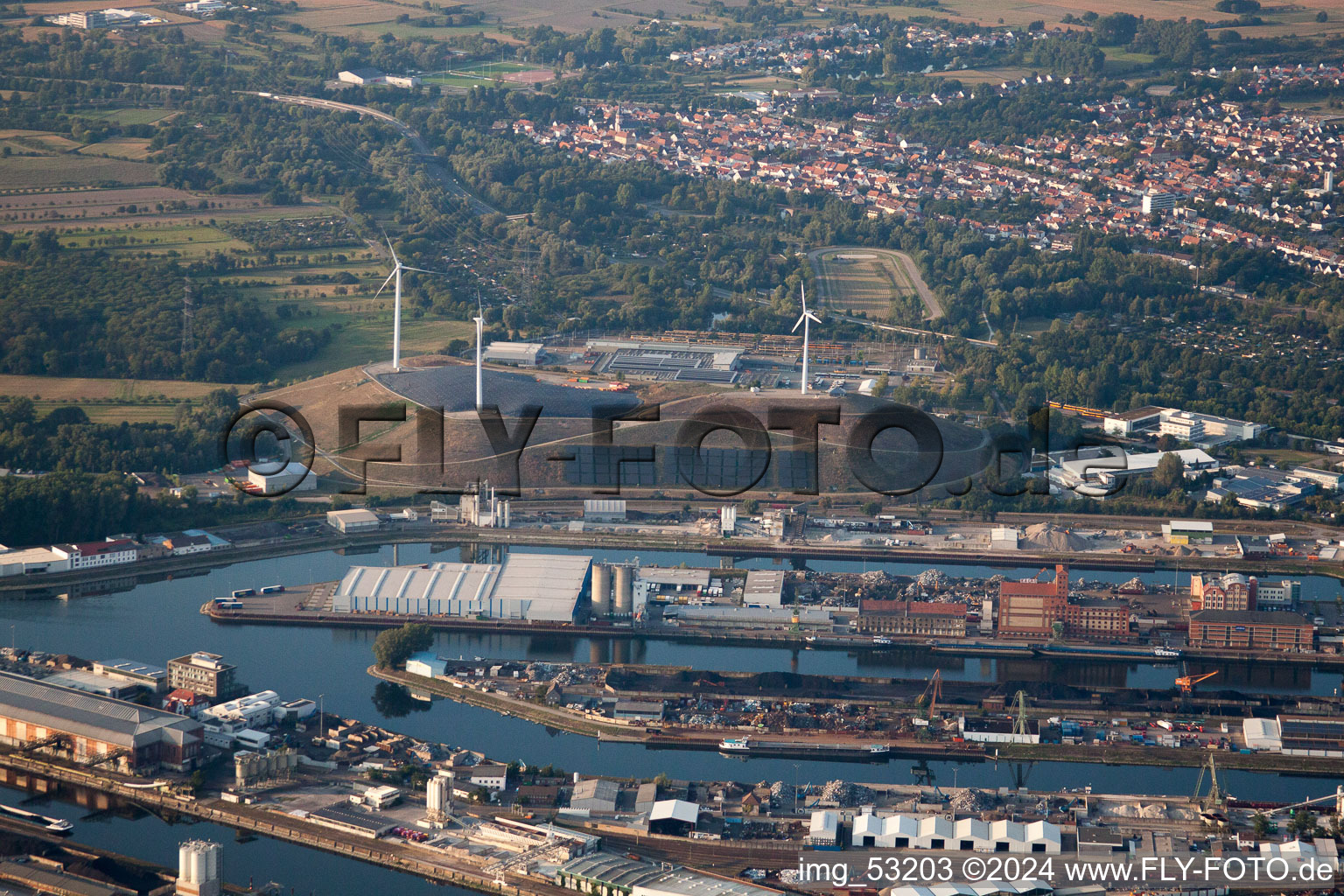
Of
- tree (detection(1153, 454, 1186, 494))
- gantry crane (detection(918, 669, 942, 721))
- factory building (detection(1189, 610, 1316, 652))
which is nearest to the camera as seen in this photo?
gantry crane (detection(918, 669, 942, 721))

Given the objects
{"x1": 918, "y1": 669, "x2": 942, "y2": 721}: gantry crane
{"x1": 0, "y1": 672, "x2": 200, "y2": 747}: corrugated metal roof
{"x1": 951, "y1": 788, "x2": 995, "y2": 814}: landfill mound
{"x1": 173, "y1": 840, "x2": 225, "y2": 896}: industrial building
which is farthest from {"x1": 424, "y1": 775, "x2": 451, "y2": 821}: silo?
{"x1": 918, "y1": 669, "x2": 942, "y2": 721}: gantry crane

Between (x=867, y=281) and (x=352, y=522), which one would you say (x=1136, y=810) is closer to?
(x=352, y=522)

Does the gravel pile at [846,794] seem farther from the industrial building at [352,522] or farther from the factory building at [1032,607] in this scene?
the industrial building at [352,522]

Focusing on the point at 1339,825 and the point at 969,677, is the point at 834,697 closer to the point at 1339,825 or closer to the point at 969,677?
the point at 969,677

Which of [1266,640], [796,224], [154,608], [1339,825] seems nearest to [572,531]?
[154,608]

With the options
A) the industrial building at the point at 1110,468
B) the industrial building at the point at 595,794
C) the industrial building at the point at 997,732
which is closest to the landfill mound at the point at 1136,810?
the industrial building at the point at 997,732

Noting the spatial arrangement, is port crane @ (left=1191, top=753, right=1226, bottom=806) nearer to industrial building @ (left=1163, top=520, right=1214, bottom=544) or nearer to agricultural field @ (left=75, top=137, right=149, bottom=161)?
industrial building @ (left=1163, top=520, right=1214, bottom=544)

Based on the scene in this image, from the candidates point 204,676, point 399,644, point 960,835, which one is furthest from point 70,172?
point 960,835
